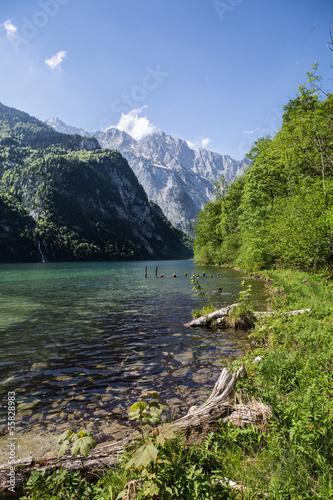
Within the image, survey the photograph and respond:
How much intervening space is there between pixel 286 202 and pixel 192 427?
2811cm

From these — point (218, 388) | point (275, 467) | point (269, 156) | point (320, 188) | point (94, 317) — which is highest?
point (269, 156)

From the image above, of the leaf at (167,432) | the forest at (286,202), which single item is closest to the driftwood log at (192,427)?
the leaf at (167,432)

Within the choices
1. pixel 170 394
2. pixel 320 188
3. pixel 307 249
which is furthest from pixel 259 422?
pixel 320 188

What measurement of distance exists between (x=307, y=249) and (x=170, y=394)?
1685cm

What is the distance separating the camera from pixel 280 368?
618cm

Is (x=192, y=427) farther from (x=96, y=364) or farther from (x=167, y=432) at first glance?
(x=96, y=364)

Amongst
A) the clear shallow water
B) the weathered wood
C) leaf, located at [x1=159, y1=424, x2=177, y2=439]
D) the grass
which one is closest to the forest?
the weathered wood

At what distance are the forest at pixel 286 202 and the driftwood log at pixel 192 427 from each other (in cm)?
1474

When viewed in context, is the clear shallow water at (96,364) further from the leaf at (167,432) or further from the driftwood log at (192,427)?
the leaf at (167,432)

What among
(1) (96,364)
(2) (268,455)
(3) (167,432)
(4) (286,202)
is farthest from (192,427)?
(4) (286,202)

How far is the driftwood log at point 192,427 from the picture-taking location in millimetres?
3994

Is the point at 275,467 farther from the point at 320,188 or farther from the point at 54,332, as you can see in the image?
the point at 320,188

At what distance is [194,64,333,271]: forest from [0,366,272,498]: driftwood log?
14738 millimetres

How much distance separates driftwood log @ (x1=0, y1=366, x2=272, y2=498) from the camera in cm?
399
